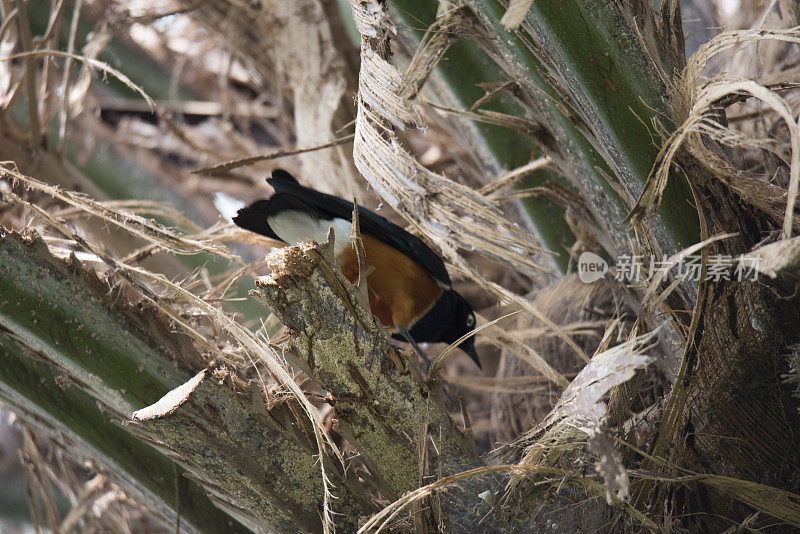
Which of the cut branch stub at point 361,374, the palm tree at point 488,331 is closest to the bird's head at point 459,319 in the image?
the palm tree at point 488,331

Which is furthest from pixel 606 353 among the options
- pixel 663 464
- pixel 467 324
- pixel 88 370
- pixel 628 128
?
pixel 467 324

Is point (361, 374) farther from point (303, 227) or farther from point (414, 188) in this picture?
point (303, 227)

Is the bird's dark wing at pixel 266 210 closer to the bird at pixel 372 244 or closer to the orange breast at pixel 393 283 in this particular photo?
the bird at pixel 372 244

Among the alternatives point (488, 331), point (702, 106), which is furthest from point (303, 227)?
point (702, 106)

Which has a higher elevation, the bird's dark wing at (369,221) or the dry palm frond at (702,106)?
the dry palm frond at (702,106)

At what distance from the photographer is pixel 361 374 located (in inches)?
47.1

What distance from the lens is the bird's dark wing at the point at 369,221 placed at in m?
1.70

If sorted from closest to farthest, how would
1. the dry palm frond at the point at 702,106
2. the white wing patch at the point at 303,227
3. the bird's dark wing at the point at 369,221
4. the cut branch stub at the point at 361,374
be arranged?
the dry palm frond at the point at 702,106 < the cut branch stub at the point at 361,374 < the bird's dark wing at the point at 369,221 < the white wing patch at the point at 303,227

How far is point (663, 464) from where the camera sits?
3.89ft

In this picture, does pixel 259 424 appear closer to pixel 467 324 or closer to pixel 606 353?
pixel 606 353

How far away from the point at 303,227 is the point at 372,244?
7.3 inches

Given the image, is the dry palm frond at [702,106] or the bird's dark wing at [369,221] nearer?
the dry palm frond at [702,106]

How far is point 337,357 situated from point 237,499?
1.04 ft

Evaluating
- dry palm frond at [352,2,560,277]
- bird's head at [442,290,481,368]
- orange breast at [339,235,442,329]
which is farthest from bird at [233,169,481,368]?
dry palm frond at [352,2,560,277]
